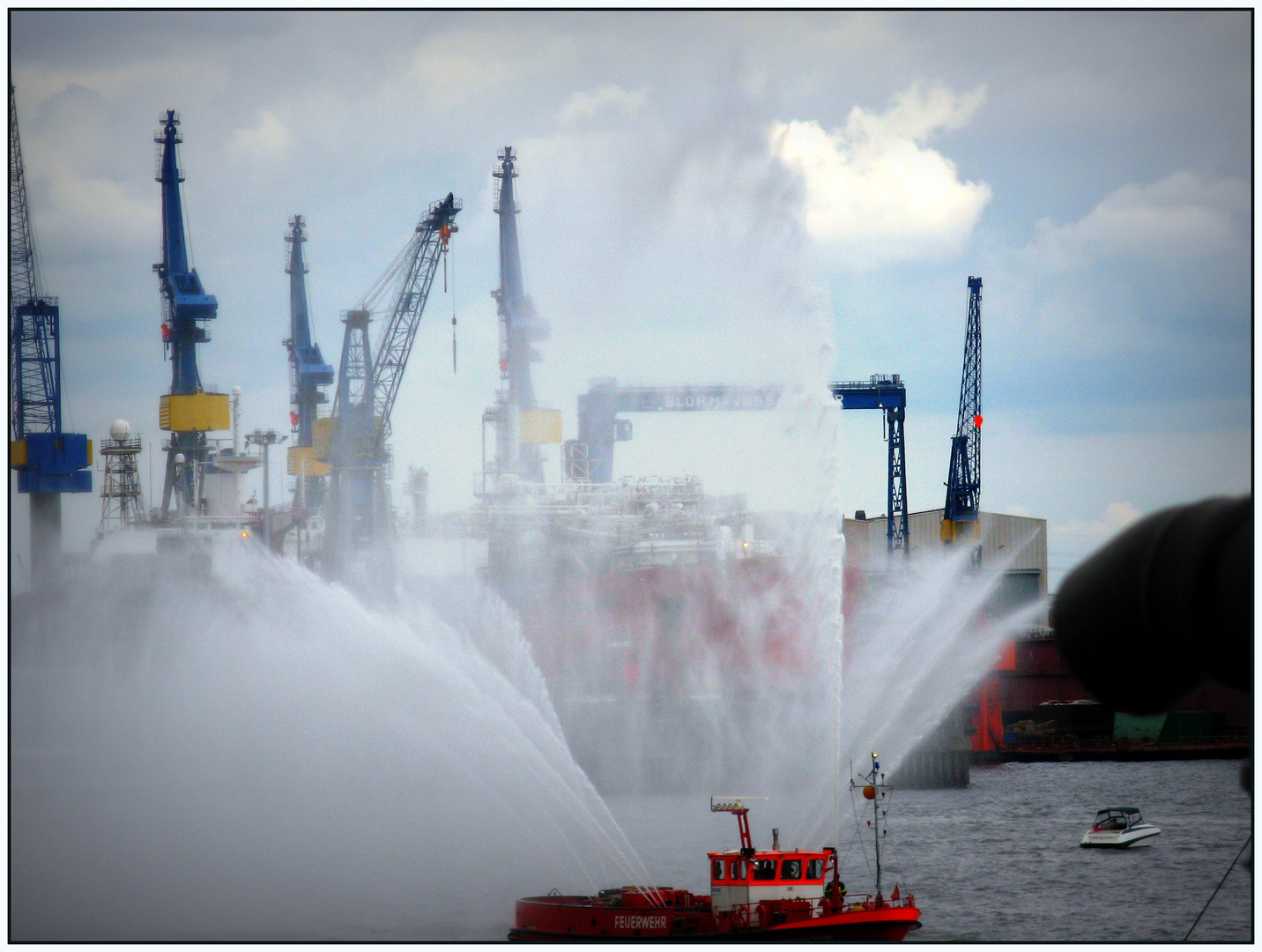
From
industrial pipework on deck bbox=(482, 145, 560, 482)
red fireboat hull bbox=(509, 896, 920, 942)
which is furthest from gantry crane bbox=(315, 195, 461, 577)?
red fireboat hull bbox=(509, 896, 920, 942)

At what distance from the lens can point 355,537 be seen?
69688mm

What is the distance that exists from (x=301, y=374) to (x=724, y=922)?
213 feet

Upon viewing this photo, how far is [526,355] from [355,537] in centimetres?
1316

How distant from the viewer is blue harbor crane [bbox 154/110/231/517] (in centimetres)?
6197

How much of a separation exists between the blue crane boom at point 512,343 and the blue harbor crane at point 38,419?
24.4 metres

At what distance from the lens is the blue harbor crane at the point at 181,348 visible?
62.0 m

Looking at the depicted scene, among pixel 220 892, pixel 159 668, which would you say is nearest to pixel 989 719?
pixel 159 668

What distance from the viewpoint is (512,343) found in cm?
7288

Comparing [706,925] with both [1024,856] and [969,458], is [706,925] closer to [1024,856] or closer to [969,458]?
[1024,856]

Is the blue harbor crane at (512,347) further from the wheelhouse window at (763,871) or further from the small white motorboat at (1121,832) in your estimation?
the wheelhouse window at (763,871)

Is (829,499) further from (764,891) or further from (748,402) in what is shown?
(748,402)

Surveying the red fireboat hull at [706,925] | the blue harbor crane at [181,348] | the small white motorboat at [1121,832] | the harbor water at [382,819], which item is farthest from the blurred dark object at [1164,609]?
the blue harbor crane at [181,348]

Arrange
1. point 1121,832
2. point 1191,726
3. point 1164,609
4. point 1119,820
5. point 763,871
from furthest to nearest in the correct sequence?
point 1191,726 < point 1119,820 < point 1121,832 < point 763,871 < point 1164,609

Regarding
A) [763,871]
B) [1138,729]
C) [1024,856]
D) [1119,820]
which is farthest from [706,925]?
[1138,729]
